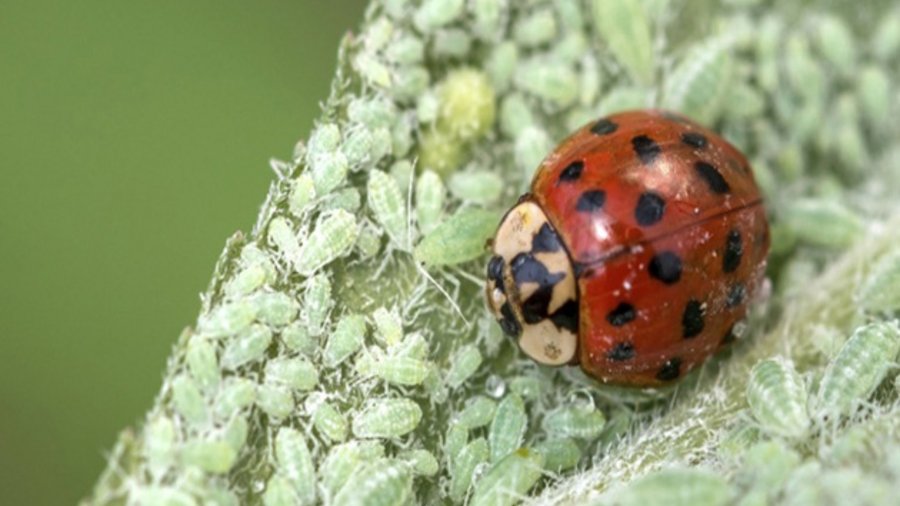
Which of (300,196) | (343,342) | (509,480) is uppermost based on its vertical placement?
(300,196)

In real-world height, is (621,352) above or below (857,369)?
above

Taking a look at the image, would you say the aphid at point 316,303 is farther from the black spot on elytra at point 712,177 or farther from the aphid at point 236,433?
the black spot on elytra at point 712,177

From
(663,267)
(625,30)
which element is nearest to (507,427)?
(663,267)

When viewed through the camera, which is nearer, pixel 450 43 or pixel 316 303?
pixel 316 303

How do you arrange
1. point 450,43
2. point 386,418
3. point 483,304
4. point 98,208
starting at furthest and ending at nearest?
point 98,208, point 450,43, point 483,304, point 386,418

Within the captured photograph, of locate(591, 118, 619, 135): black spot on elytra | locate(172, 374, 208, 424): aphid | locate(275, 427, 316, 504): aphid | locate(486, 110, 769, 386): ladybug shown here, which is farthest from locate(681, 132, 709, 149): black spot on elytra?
locate(172, 374, 208, 424): aphid

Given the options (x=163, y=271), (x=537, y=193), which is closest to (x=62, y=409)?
(x=163, y=271)

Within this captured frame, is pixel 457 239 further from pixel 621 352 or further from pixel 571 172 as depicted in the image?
pixel 621 352

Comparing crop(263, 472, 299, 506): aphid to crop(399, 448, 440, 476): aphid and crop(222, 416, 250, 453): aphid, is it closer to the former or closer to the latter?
crop(222, 416, 250, 453): aphid
